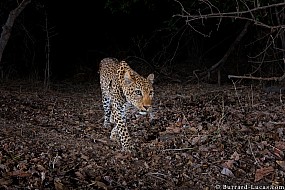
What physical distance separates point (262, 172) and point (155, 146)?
148cm

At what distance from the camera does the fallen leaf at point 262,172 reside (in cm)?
558

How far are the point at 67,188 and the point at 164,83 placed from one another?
7.13 meters

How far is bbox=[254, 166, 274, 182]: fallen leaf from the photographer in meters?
5.58

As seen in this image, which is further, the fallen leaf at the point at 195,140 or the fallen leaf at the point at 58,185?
the fallen leaf at the point at 195,140

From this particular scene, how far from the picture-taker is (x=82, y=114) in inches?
345

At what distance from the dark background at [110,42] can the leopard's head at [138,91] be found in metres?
4.91

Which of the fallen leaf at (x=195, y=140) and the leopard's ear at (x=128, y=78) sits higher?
the leopard's ear at (x=128, y=78)

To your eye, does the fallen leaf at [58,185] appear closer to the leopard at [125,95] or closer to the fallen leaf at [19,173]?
the fallen leaf at [19,173]

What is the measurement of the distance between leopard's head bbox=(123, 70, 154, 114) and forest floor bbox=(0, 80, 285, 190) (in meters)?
0.49

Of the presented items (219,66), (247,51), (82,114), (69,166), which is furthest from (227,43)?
(69,166)

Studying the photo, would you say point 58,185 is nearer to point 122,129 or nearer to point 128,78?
point 122,129

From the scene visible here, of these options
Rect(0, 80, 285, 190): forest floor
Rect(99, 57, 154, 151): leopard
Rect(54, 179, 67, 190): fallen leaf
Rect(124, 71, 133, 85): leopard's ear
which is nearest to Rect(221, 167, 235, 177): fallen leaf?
Rect(0, 80, 285, 190): forest floor

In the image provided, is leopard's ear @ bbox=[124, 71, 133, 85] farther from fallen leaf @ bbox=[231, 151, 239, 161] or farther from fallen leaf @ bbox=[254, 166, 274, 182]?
fallen leaf @ bbox=[254, 166, 274, 182]

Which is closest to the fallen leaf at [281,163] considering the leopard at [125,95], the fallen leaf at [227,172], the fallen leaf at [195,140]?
the fallen leaf at [227,172]
